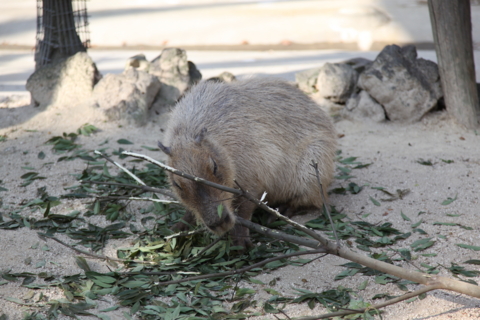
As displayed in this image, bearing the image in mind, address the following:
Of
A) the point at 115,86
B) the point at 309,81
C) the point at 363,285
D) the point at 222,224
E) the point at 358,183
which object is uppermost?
the point at 115,86

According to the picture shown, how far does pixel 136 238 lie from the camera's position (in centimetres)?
338

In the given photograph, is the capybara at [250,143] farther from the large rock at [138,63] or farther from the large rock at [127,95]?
the large rock at [138,63]

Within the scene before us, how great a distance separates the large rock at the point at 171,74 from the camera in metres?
5.66

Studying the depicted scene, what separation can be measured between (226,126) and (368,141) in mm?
2217

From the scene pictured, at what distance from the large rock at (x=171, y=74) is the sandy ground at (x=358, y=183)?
1.20ft

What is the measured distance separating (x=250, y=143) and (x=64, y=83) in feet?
10.1

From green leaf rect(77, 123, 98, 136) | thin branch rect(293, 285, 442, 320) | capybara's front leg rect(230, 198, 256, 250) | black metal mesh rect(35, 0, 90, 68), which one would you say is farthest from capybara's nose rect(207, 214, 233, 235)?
black metal mesh rect(35, 0, 90, 68)

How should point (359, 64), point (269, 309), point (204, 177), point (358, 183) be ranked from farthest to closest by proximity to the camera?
1. point (359, 64)
2. point (358, 183)
3. point (204, 177)
4. point (269, 309)

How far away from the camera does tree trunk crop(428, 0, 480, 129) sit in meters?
4.89

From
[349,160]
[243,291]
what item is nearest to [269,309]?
[243,291]

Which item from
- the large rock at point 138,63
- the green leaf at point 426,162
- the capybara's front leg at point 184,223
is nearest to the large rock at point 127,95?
the large rock at point 138,63

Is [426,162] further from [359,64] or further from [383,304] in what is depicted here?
[383,304]


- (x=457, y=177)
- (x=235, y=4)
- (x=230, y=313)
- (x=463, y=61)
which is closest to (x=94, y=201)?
(x=230, y=313)

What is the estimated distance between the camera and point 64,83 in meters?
5.52
